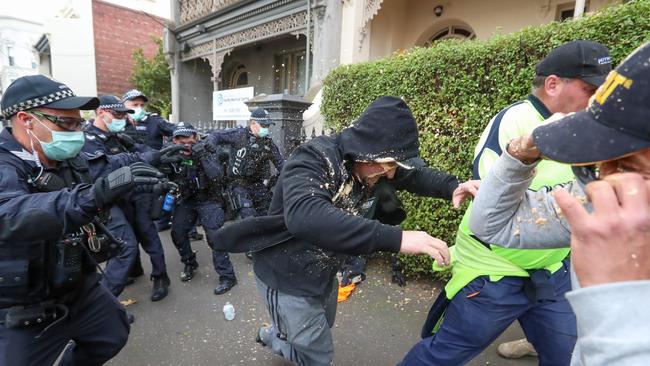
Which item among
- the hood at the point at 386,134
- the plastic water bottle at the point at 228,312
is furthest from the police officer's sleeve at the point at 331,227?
the plastic water bottle at the point at 228,312

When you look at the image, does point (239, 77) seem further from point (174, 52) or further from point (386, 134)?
point (386, 134)

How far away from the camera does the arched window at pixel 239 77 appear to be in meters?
14.1

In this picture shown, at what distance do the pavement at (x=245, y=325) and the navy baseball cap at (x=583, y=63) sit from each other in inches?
89.2

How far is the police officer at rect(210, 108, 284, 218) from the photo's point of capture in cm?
501

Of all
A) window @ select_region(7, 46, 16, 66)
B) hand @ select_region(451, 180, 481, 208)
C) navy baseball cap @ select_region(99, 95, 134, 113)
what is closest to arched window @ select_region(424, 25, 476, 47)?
navy baseball cap @ select_region(99, 95, 134, 113)

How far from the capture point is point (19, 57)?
30.2 m

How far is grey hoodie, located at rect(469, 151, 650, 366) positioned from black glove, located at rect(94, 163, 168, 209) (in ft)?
5.36

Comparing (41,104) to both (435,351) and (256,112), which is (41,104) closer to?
(435,351)

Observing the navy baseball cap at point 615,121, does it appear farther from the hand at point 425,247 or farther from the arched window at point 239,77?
the arched window at point 239,77

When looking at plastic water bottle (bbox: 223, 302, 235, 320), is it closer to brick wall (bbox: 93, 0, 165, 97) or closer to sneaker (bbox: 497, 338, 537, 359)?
sneaker (bbox: 497, 338, 537, 359)

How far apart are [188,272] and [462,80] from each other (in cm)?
393

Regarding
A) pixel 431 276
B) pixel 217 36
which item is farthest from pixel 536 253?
pixel 217 36

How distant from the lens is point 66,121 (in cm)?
210

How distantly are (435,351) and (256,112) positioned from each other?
4195 mm
